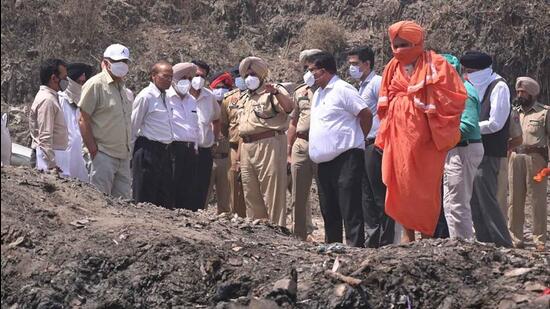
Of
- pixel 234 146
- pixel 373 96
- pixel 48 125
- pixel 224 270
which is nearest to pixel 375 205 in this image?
pixel 373 96

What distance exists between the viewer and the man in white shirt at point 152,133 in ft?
34.9

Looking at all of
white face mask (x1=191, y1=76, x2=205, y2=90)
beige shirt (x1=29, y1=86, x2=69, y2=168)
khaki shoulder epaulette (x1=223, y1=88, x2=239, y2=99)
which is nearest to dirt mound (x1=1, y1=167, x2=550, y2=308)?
beige shirt (x1=29, y1=86, x2=69, y2=168)

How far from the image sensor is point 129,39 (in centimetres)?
1864

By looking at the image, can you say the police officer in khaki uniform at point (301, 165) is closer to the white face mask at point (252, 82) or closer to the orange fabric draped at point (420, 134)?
the white face mask at point (252, 82)

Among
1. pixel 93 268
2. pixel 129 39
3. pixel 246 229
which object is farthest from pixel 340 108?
pixel 129 39

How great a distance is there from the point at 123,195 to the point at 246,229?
1.82 meters

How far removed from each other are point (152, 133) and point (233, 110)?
1.21m

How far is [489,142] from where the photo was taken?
388 inches

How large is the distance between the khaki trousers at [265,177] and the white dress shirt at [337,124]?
119cm

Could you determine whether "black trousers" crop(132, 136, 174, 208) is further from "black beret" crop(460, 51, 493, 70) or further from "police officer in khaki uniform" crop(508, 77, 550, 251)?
"police officer in khaki uniform" crop(508, 77, 550, 251)

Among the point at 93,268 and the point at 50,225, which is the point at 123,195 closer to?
the point at 50,225

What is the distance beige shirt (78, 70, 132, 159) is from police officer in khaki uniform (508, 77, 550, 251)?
14.7 feet

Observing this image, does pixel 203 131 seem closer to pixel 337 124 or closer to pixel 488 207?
pixel 337 124

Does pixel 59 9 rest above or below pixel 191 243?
above
